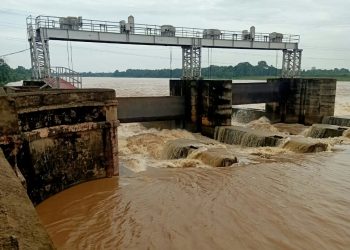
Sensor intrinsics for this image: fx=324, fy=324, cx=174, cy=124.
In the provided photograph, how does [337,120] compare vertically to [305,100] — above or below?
below

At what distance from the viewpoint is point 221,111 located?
18031 mm

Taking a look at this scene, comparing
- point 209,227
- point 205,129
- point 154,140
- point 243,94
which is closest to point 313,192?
point 209,227

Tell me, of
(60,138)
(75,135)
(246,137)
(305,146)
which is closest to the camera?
(60,138)

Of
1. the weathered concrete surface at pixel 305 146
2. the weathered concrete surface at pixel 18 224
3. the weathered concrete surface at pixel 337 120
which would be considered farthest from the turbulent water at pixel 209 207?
the weathered concrete surface at pixel 337 120

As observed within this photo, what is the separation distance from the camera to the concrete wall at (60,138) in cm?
754

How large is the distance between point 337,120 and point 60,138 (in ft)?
56.6

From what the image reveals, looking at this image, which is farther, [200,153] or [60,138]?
[200,153]

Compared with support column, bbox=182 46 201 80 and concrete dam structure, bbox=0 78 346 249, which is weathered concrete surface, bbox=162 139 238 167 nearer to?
concrete dam structure, bbox=0 78 346 249

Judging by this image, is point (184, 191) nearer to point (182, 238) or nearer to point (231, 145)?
point (182, 238)

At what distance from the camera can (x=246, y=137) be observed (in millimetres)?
15523

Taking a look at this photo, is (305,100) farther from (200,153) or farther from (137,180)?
(137,180)

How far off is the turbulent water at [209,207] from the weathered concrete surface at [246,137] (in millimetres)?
2117

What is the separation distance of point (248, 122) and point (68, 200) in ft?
59.0

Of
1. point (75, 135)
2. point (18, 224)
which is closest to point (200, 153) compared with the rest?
point (75, 135)
